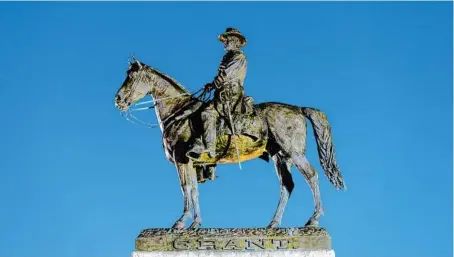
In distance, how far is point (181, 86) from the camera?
80.5 ft

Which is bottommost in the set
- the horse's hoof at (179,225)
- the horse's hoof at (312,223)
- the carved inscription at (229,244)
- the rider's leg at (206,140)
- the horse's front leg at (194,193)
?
the carved inscription at (229,244)

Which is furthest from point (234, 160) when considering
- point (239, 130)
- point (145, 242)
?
point (145, 242)

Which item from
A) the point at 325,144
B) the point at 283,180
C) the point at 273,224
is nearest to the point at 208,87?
the point at 283,180

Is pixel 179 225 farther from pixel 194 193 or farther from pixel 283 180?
A: pixel 283 180

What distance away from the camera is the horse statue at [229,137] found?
78.3ft

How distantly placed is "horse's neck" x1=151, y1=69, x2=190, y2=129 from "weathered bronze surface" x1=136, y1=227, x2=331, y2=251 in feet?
8.11

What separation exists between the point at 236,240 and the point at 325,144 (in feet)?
9.05

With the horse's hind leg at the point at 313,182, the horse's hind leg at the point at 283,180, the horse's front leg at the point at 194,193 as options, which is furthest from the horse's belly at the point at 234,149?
the horse's hind leg at the point at 313,182

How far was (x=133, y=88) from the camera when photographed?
956 inches

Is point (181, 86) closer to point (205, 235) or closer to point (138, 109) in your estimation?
point (138, 109)

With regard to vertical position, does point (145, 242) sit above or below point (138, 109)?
below

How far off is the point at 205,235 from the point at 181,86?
3.17 m

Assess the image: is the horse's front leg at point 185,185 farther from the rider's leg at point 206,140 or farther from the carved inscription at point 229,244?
the carved inscription at point 229,244

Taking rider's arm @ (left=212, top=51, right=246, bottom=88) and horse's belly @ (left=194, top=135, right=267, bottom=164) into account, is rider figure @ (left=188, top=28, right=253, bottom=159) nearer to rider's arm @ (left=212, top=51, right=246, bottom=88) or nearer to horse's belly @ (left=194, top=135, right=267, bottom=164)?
rider's arm @ (left=212, top=51, right=246, bottom=88)
